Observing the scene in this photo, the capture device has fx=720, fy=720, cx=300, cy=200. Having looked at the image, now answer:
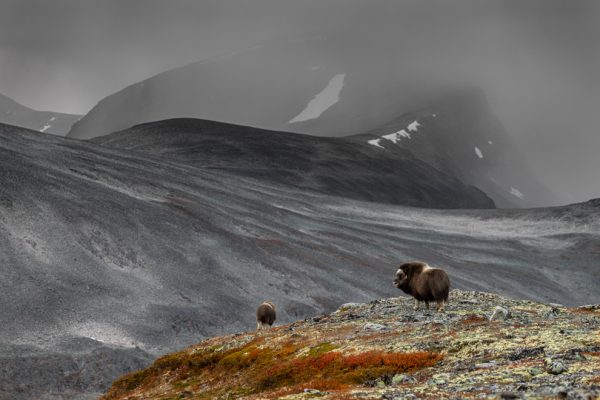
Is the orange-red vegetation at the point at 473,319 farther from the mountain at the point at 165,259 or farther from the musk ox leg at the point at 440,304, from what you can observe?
the mountain at the point at 165,259

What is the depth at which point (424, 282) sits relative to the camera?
30594 mm

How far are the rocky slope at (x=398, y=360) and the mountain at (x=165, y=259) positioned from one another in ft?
78.3

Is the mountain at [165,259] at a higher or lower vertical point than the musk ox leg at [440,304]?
lower

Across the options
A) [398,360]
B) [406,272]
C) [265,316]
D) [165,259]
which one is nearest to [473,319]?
[406,272]

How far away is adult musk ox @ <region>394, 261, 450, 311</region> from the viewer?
30.5 meters

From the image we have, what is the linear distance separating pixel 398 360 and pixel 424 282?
10.4 meters

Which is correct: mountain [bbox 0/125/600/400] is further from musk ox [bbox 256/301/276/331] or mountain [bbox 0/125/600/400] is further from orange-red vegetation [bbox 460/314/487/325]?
orange-red vegetation [bbox 460/314/487/325]

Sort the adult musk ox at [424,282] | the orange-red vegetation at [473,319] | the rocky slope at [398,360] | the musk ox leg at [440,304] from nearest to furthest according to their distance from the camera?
1. the rocky slope at [398,360]
2. the orange-red vegetation at [473,319]
3. the adult musk ox at [424,282]
4. the musk ox leg at [440,304]

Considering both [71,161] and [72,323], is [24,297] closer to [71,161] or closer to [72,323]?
[72,323]

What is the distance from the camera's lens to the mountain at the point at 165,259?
55.8 m

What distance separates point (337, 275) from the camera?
89.3m

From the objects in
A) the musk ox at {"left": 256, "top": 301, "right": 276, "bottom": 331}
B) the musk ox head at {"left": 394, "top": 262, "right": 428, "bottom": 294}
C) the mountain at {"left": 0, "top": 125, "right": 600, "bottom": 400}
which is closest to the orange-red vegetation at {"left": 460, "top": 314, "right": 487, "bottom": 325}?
the musk ox head at {"left": 394, "top": 262, "right": 428, "bottom": 294}

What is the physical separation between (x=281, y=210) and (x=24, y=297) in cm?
6532

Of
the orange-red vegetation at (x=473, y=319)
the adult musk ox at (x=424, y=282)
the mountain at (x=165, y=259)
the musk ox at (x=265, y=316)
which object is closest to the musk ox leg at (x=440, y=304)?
the adult musk ox at (x=424, y=282)
